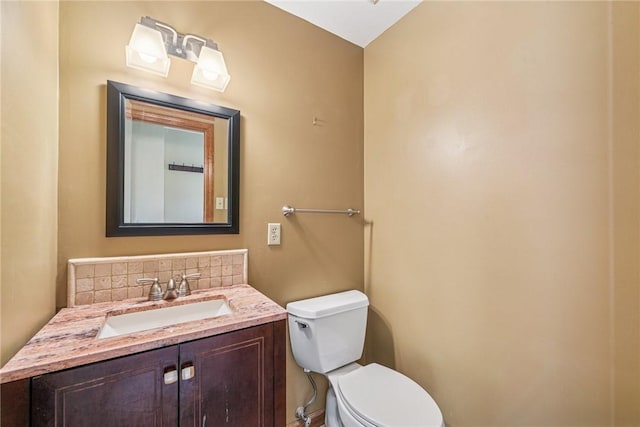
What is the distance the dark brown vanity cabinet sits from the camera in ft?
2.14

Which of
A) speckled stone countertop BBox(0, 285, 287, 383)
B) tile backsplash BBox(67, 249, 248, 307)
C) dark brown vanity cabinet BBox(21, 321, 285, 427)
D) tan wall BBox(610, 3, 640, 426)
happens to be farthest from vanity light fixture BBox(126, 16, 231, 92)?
tan wall BBox(610, 3, 640, 426)

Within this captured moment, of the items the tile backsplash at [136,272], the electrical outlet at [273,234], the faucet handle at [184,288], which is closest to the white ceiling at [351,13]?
the electrical outlet at [273,234]

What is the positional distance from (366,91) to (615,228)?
4.73 feet

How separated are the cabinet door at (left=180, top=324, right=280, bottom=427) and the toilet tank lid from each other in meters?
0.42

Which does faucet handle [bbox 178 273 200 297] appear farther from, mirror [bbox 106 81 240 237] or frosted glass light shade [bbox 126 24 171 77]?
Answer: frosted glass light shade [bbox 126 24 171 77]

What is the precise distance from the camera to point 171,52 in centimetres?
118

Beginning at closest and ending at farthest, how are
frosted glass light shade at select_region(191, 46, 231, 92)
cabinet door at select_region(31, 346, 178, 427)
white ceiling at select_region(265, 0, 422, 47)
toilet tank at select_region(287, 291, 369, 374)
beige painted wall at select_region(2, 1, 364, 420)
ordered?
cabinet door at select_region(31, 346, 178, 427)
beige painted wall at select_region(2, 1, 364, 420)
frosted glass light shade at select_region(191, 46, 231, 92)
toilet tank at select_region(287, 291, 369, 374)
white ceiling at select_region(265, 0, 422, 47)

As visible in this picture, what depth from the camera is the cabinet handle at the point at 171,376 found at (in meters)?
0.76

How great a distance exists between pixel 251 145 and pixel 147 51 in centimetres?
55

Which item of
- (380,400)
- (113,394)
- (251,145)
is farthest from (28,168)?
(380,400)

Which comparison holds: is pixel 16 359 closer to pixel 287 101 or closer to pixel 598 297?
pixel 287 101

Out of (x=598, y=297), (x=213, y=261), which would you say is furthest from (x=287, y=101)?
(x=598, y=297)

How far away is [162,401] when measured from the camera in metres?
0.76

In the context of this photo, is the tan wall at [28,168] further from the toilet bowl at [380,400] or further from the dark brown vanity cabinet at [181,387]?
the toilet bowl at [380,400]
